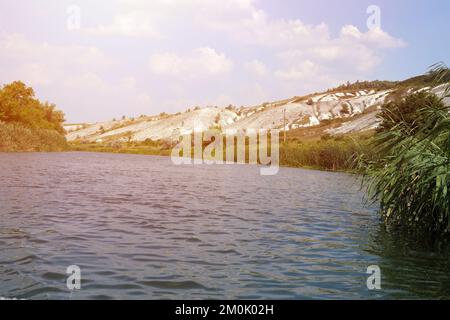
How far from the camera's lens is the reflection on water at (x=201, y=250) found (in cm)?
910

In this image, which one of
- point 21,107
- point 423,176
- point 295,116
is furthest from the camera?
point 295,116

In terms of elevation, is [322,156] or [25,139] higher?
[25,139]

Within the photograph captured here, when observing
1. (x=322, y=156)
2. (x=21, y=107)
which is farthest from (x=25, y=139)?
(x=322, y=156)

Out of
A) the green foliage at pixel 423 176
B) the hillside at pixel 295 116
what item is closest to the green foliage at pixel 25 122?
the hillside at pixel 295 116

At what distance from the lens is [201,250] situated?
12.3 meters

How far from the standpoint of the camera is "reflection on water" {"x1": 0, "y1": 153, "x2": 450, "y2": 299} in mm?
9102

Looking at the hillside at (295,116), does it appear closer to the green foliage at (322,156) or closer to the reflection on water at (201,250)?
the green foliage at (322,156)

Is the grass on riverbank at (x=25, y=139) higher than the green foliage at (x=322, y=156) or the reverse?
higher

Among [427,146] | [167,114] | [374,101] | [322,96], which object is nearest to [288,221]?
[427,146]

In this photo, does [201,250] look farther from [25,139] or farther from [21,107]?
[21,107]

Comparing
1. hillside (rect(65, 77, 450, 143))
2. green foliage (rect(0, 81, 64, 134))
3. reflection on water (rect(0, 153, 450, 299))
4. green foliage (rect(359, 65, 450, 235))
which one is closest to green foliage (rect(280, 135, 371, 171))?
reflection on water (rect(0, 153, 450, 299))

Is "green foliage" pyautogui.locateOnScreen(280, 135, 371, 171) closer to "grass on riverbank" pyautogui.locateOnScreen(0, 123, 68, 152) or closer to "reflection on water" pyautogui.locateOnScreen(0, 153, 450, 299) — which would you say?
"reflection on water" pyautogui.locateOnScreen(0, 153, 450, 299)

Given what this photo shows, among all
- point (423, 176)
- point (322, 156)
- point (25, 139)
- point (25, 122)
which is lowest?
point (423, 176)
